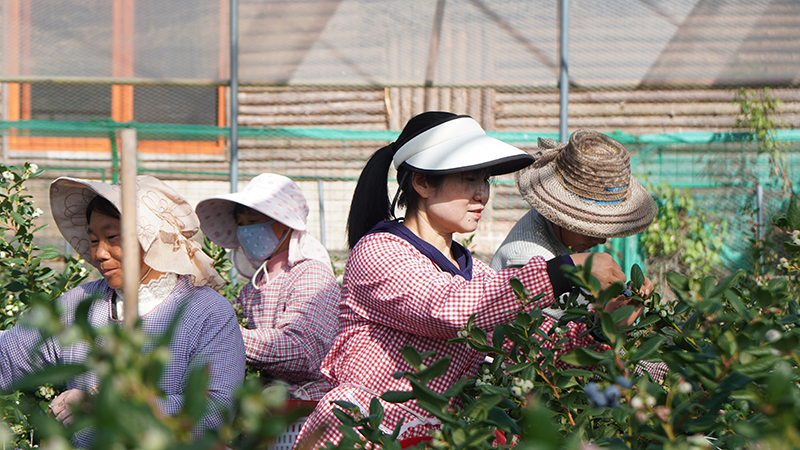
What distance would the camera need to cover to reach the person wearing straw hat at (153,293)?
1.99m

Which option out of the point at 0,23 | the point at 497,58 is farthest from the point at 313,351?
the point at 0,23

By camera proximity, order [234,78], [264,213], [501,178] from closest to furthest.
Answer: [264,213]
[234,78]
[501,178]

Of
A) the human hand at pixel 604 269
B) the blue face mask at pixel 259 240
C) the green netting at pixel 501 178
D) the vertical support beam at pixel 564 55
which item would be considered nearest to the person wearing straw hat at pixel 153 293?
the blue face mask at pixel 259 240

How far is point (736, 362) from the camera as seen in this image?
3.28 feet

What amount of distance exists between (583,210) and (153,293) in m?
1.53

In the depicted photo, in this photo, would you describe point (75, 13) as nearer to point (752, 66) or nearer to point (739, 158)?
point (752, 66)

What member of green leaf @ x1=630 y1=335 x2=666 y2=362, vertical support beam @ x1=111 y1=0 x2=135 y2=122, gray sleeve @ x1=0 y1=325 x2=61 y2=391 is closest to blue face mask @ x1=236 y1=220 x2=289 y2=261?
gray sleeve @ x1=0 y1=325 x2=61 y2=391

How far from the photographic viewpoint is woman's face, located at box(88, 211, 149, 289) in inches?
80.6

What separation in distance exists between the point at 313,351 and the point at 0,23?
3.58m

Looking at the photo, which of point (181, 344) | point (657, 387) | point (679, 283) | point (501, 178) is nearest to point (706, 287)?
point (679, 283)

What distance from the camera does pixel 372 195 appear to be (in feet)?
6.99

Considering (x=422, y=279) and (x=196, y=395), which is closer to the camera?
(x=196, y=395)

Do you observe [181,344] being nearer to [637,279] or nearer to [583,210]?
[637,279]

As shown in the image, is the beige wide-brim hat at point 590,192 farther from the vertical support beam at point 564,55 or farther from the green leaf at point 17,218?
the green leaf at point 17,218
